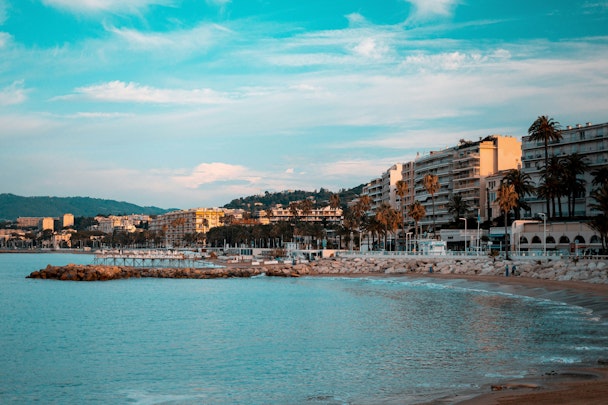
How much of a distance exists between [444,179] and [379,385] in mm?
100921

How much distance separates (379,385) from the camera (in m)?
19.2

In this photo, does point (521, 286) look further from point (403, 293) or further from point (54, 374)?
point (54, 374)

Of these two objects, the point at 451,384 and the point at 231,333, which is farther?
the point at 231,333

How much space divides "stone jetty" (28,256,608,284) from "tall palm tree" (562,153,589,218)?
60.3ft

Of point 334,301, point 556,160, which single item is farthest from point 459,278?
point 556,160

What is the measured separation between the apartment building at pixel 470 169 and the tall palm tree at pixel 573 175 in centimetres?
1999

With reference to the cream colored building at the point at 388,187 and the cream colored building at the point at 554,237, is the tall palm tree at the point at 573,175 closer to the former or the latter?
the cream colored building at the point at 554,237

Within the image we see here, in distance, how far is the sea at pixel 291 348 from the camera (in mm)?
19094

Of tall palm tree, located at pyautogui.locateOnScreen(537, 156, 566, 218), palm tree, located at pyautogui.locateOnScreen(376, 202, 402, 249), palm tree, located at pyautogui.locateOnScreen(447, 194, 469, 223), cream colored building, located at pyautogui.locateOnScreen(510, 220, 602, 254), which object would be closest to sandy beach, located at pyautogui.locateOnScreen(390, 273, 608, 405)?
cream colored building, located at pyautogui.locateOnScreen(510, 220, 602, 254)

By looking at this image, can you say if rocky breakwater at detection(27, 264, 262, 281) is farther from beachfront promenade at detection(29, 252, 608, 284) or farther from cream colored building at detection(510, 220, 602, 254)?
cream colored building at detection(510, 220, 602, 254)

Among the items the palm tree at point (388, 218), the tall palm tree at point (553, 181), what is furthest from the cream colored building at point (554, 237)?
the palm tree at point (388, 218)

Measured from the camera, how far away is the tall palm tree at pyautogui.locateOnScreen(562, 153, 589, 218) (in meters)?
80.3

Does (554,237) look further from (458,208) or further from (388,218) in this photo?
(388,218)

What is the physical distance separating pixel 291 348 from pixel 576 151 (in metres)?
76.8
